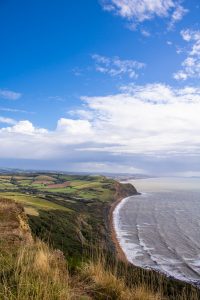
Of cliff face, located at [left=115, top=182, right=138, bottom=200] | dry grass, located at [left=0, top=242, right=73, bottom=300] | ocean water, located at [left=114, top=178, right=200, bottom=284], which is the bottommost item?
ocean water, located at [left=114, top=178, right=200, bottom=284]

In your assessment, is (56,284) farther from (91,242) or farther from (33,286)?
(91,242)

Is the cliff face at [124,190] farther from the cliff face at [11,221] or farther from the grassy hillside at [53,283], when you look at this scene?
the grassy hillside at [53,283]

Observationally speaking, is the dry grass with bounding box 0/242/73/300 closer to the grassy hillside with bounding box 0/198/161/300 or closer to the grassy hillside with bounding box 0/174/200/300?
the grassy hillside with bounding box 0/198/161/300

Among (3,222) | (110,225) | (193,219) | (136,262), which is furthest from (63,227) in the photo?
(193,219)

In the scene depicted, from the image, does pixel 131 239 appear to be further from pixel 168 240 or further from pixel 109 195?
pixel 109 195

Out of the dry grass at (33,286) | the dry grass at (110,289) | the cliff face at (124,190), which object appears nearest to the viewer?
the dry grass at (33,286)

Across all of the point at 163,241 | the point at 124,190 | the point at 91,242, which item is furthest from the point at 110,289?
the point at 124,190

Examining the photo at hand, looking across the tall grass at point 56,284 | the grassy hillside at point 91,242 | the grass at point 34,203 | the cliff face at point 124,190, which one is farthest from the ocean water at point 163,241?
the cliff face at point 124,190

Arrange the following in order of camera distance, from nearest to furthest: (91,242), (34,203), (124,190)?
(91,242) < (34,203) < (124,190)

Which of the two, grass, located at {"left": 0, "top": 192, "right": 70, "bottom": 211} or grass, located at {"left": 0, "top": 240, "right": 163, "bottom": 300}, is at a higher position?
grass, located at {"left": 0, "top": 240, "right": 163, "bottom": 300}

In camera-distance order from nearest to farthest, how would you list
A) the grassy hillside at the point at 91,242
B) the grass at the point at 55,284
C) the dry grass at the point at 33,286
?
the dry grass at the point at 33,286 → the grass at the point at 55,284 → the grassy hillside at the point at 91,242

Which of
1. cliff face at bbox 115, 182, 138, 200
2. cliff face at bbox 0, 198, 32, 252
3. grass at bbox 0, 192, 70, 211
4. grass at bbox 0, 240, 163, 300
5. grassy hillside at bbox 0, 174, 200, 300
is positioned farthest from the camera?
cliff face at bbox 115, 182, 138, 200

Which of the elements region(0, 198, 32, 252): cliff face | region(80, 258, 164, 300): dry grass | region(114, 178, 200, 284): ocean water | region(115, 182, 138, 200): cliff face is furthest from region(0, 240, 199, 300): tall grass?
region(115, 182, 138, 200): cliff face
